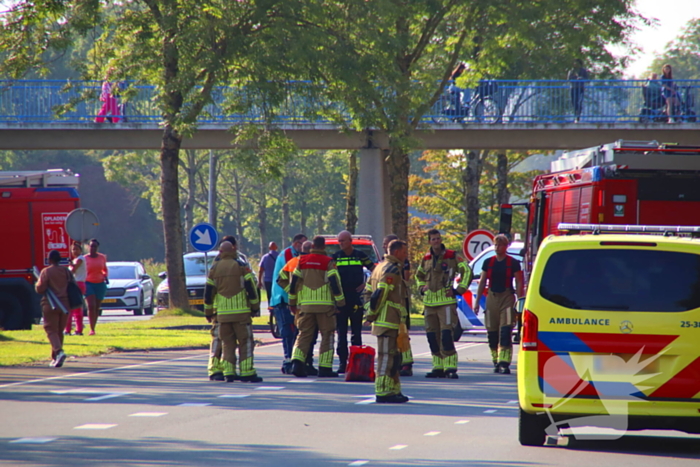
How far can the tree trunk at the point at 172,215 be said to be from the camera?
25.5 m

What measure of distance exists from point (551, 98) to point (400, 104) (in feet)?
25.4

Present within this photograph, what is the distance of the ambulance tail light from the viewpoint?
8133 millimetres

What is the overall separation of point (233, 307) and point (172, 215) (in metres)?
13.2

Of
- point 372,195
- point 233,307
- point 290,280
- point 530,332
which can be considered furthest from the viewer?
point 372,195

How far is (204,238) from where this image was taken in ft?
78.8

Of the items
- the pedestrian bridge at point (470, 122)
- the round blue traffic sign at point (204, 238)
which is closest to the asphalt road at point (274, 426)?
the round blue traffic sign at point (204, 238)

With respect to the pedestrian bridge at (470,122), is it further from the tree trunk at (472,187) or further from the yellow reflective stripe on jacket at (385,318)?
the yellow reflective stripe on jacket at (385,318)

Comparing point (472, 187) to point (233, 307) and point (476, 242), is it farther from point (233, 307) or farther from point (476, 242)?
point (233, 307)

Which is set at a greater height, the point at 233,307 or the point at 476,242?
the point at 476,242

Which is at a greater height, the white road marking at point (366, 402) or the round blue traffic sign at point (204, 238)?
the round blue traffic sign at point (204, 238)

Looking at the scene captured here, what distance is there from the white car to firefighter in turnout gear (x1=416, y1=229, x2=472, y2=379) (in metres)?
17.7

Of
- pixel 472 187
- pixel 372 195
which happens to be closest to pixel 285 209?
pixel 472 187

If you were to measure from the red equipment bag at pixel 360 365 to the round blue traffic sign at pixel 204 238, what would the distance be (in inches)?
443

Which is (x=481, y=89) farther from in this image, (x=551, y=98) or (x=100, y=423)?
(x=100, y=423)
